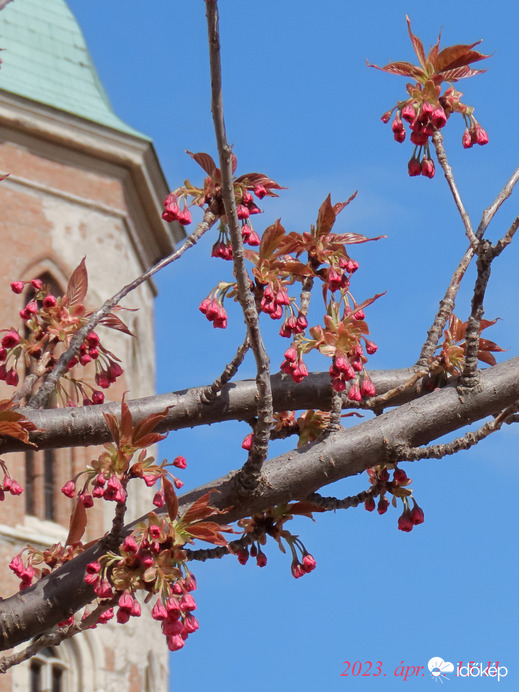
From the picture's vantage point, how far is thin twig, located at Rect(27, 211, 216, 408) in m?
4.64

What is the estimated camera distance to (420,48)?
4875 millimetres

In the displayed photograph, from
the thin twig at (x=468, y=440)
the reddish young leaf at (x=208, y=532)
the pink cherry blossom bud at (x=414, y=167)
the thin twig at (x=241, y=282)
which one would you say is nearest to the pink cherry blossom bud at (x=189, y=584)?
the reddish young leaf at (x=208, y=532)

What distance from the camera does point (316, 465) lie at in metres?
4.44

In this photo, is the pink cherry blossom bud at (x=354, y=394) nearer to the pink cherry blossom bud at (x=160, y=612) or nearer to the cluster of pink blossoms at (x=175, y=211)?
the cluster of pink blossoms at (x=175, y=211)

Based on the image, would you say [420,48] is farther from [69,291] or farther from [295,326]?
[69,291]

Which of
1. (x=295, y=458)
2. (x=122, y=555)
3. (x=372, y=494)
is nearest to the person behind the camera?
(x=122, y=555)

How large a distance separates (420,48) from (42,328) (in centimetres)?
181

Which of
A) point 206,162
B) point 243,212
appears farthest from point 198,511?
point 206,162

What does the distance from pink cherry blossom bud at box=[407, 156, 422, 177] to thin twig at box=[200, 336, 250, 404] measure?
85cm

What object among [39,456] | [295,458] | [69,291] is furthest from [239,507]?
[39,456]

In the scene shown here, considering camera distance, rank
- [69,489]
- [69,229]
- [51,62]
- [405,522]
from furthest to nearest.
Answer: [51,62], [69,229], [69,489], [405,522]

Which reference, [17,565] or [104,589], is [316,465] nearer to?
[104,589]

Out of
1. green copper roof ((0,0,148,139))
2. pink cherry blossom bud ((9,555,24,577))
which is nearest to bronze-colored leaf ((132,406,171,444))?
pink cherry blossom bud ((9,555,24,577))

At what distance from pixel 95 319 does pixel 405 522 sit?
123 centimetres
